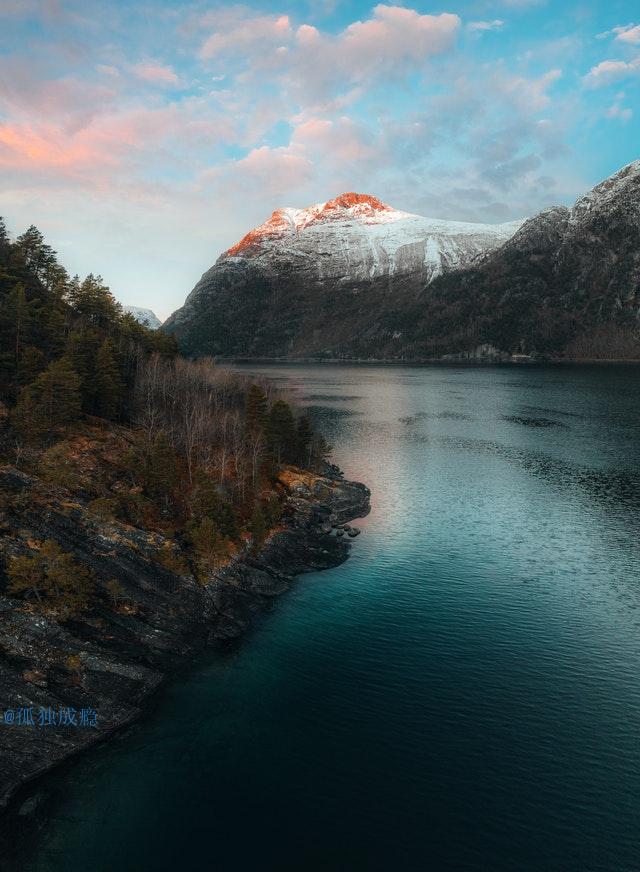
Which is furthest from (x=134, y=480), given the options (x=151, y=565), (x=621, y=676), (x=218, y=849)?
(x=621, y=676)

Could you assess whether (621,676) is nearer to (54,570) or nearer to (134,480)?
(54,570)

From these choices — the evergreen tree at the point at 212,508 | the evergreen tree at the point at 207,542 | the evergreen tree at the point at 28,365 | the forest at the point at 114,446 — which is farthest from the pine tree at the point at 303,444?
the evergreen tree at the point at 28,365

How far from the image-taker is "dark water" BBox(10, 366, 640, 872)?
86.3ft

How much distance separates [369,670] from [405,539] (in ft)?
90.3

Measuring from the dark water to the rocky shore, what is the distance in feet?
7.50

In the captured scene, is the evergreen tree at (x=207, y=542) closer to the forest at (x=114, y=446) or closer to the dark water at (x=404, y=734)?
the forest at (x=114, y=446)

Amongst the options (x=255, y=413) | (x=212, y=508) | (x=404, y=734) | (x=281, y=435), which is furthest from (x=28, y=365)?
(x=404, y=734)

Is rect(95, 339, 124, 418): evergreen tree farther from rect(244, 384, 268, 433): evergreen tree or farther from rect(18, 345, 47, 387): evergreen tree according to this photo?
rect(244, 384, 268, 433): evergreen tree

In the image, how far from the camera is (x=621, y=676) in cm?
3966

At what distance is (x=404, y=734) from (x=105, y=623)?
2260 cm

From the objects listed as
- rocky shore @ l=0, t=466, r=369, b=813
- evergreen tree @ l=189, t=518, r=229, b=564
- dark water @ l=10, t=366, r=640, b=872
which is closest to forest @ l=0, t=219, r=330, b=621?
evergreen tree @ l=189, t=518, r=229, b=564

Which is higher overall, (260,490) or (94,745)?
(260,490)

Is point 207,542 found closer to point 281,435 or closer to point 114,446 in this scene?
point 114,446

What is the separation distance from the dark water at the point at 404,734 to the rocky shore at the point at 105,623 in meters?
2.29
